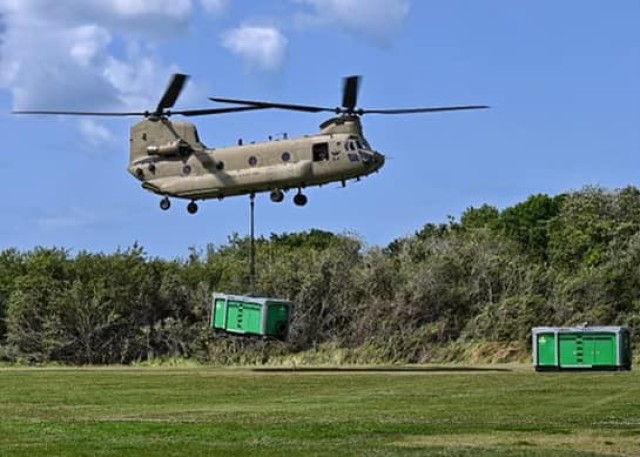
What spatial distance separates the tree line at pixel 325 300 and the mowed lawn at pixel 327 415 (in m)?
18.4

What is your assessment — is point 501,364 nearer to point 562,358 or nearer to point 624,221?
point 562,358

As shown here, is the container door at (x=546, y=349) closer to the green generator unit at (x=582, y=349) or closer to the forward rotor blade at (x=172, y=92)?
the green generator unit at (x=582, y=349)

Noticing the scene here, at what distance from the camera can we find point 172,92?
2009 inches

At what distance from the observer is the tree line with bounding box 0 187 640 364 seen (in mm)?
64688

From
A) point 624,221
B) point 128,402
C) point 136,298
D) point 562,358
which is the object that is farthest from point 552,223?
point 128,402

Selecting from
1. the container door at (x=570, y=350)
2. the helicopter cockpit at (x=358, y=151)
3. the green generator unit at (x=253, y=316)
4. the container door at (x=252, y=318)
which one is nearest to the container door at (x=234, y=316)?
the green generator unit at (x=253, y=316)

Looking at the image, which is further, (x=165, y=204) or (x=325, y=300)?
(x=325, y=300)

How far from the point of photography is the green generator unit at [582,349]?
4844cm

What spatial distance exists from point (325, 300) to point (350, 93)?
22.6 meters

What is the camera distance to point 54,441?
70.7ft

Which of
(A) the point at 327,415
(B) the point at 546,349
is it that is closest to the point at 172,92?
(B) the point at 546,349

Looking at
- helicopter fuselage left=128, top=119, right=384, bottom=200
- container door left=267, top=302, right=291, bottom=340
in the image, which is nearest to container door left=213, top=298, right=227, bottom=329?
container door left=267, top=302, right=291, bottom=340

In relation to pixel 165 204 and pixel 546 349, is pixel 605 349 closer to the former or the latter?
pixel 546 349

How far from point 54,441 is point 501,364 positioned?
39.5 m
